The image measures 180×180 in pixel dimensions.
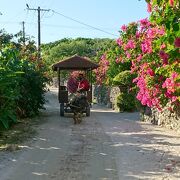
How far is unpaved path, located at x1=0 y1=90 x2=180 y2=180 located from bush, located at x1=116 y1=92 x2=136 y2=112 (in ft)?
23.3

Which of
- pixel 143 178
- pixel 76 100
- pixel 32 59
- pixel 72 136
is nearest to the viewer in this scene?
pixel 143 178

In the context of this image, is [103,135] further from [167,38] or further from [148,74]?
[167,38]

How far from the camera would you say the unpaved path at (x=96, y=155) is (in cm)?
838

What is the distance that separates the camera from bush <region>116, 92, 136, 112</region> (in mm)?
22047

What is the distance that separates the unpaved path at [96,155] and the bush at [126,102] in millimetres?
7095

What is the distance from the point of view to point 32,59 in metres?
24.6

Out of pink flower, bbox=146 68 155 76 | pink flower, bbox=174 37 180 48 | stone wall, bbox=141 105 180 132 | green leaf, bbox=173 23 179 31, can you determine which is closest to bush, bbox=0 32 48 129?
pink flower, bbox=146 68 155 76

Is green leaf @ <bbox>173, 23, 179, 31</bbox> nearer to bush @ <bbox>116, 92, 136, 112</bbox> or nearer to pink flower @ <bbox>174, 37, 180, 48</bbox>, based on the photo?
pink flower @ <bbox>174, 37, 180, 48</bbox>

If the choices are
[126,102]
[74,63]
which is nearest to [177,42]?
[74,63]

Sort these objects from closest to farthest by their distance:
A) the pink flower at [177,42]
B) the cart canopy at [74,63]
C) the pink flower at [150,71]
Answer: the pink flower at [177,42] → the pink flower at [150,71] → the cart canopy at [74,63]

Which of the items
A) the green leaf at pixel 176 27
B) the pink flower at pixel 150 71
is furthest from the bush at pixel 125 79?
the green leaf at pixel 176 27

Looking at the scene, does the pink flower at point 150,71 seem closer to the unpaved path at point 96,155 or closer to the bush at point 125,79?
the unpaved path at point 96,155

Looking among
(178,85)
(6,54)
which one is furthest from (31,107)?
(178,85)

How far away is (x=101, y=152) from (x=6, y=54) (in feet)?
15.4
